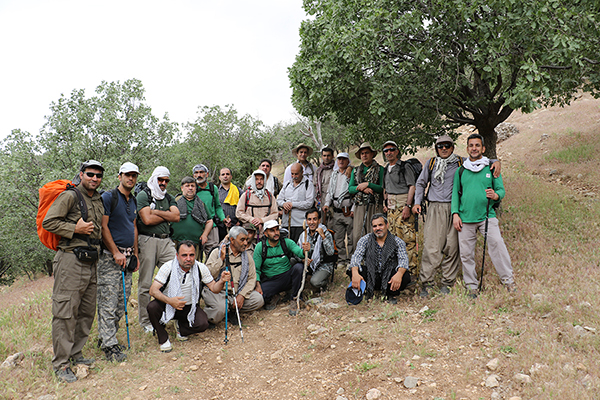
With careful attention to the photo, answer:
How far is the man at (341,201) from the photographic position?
8188 millimetres

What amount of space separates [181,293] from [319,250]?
2808mm

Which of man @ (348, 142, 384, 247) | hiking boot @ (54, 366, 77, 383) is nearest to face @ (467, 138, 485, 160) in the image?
man @ (348, 142, 384, 247)

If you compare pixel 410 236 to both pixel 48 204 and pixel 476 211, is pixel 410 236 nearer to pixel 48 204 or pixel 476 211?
pixel 476 211

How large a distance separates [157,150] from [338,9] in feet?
71.2

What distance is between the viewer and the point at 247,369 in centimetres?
524

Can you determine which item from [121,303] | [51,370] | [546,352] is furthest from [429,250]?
[51,370]

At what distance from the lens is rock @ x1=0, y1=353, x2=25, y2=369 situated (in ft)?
17.6

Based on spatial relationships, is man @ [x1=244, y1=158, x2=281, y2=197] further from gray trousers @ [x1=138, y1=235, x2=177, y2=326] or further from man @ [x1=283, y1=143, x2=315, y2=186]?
gray trousers @ [x1=138, y1=235, x2=177, y2=326]

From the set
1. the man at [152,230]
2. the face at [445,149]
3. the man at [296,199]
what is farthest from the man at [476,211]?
the man at [152,230]

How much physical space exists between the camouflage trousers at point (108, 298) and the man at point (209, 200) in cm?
214

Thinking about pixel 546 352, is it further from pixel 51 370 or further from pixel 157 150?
pixel 157 150

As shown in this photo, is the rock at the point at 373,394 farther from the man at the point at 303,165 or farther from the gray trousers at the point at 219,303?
the man at the point at 303,165

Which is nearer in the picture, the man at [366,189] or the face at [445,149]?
the face at [445,149]

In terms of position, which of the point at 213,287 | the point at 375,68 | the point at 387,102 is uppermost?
the point at 375,68
